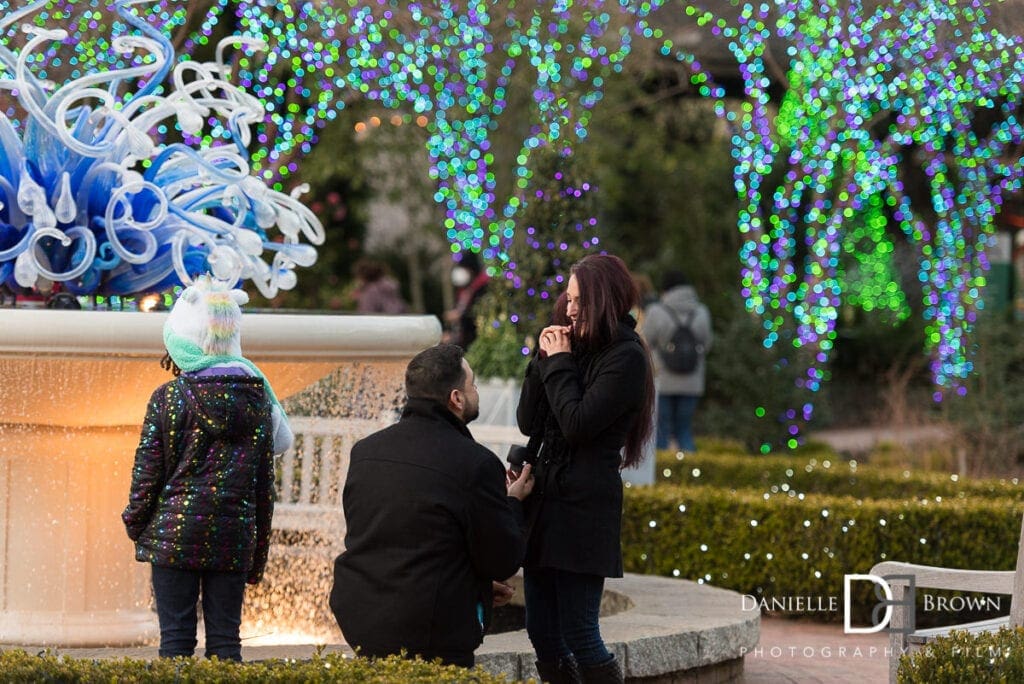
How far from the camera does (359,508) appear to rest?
4078mm

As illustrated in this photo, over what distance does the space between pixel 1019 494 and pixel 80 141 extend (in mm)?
5265

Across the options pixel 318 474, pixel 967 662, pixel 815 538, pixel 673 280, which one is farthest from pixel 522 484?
pixel 673 280

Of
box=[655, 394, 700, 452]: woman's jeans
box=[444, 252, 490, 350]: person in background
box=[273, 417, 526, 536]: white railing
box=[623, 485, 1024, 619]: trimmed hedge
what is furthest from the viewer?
box=[655, 394, 700, 452]: woman's jeans

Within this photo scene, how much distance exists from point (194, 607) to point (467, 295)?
7.66m

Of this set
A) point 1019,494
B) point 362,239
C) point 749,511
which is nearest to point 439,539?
point 749,511

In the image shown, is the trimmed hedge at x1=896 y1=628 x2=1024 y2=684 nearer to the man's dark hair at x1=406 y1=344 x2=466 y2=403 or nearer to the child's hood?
the man's dark hair at x1=406 y1=344 x2=466 y2=403

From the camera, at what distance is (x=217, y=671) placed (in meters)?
3.89

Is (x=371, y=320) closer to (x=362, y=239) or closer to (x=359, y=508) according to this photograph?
(x=359, y=508)

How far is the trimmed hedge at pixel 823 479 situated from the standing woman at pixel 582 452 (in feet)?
15.0

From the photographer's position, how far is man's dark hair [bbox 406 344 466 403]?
13.5ft

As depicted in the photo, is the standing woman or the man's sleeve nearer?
the man's sleeve

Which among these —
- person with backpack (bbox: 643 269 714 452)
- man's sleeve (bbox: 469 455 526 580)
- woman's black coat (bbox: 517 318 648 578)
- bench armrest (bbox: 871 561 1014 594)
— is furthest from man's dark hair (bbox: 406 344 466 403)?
person with backpack (bbox: 643 269 714 452)

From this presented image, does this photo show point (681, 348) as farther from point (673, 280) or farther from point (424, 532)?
point (424, 532)

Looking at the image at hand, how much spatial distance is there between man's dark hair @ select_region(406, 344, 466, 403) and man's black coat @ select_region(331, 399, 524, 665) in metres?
0.03
